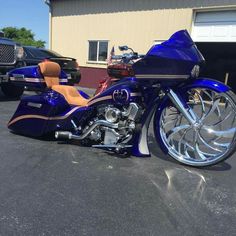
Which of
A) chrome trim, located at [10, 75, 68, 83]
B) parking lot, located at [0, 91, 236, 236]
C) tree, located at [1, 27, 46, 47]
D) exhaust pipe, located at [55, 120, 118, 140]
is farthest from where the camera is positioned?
tree, located at [1, 27, 46, 47]

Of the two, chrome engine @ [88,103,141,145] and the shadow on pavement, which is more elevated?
chrome engine @ [88,103,141,145]

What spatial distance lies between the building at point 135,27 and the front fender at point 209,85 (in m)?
8.85

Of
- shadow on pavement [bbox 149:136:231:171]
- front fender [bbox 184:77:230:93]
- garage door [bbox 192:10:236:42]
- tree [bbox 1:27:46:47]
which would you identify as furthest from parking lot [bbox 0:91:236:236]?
tree [bbox 1:27:46:47]

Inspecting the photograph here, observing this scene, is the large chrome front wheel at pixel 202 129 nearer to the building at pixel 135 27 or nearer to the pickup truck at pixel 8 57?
the pickup truck at pixel 8 57

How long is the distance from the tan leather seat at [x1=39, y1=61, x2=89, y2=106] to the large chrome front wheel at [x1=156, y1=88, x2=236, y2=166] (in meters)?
1.18

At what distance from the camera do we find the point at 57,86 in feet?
16.2

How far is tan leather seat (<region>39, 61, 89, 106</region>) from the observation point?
15.5ft

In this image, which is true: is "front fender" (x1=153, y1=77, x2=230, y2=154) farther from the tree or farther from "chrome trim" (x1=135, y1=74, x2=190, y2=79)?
the tree

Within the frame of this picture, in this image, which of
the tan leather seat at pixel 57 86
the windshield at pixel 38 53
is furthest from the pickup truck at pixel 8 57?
the tan leather seat at pixel 57 86

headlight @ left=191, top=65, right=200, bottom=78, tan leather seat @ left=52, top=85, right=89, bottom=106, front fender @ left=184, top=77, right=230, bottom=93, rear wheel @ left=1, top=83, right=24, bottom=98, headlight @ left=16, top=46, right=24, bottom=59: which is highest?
headlight @ left=191, top=65, right=200, bottom=78

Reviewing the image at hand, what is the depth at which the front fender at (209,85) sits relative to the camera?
3.70 m

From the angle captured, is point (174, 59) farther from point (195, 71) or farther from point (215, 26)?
point (215, 26)

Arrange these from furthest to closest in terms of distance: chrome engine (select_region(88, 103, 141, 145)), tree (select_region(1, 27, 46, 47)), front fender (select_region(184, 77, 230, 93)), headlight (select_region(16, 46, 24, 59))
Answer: tree (select_region(1, 27, 46, 47)) < headlight (select_region(16, 46, 24, 59)) < chrome engine (select_region(88, 103, 141, 145)) < front fender (select_region(184, 77, 230, 93))

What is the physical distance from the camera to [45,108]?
4.79 m
